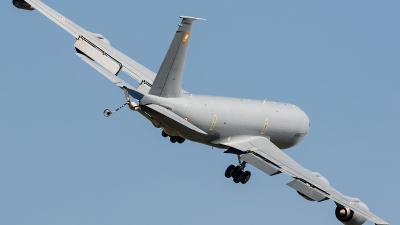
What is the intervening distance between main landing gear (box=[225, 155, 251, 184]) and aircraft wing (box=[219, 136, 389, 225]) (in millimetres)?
1132

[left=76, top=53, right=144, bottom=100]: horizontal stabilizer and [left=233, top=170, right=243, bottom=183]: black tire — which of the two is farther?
[left=233, top=170, right=243, bottom=183]: black tire

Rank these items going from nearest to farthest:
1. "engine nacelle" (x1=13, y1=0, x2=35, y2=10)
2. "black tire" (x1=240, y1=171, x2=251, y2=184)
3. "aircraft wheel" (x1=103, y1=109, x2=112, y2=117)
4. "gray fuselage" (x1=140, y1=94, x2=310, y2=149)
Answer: "aircraft wheel" (x1=103, y1=109, x2=112, y2=117) → "gray fuselage" (x1=140, y1=94, x2=310, y2=149) → "black tire" (x1=240, y1=171, x2=251, y2=184) → "engine nacelle" (x1=13, y1=0, x2=35, y2=10)

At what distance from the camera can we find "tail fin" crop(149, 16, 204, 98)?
288 feet

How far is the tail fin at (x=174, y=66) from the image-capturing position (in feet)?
288

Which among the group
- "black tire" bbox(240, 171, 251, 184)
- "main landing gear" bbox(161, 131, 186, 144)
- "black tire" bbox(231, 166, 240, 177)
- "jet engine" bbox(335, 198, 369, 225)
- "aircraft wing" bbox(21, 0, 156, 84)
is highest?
"aircraft wing" bbox(21, 0, 156, 84)

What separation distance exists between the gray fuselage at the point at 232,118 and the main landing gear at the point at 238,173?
181 cm

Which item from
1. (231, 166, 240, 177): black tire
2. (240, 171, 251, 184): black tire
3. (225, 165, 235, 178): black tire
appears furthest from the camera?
(225, 165, 235, 178): black tire

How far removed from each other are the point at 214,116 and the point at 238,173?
4.77 metres

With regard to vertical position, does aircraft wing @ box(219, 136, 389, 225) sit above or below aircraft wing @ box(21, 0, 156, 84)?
below

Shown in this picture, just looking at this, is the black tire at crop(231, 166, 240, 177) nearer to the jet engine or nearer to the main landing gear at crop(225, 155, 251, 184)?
the main landing gear at crop(225, 155, 251, 184)

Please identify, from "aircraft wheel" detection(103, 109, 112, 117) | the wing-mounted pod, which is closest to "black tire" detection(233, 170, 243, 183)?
the wing-mounted pod

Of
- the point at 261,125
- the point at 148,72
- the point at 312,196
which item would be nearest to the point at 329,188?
the point at 312,196

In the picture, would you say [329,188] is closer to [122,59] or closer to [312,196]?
[312,196]

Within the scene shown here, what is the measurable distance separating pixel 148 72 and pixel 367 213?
18.9 m
